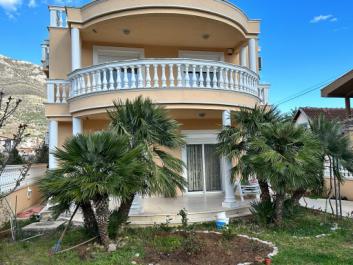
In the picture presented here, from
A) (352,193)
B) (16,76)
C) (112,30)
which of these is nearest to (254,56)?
(112,30)

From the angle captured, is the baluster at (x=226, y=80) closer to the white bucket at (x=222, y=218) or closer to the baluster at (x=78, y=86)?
the white bucket at (x=222, y=218)

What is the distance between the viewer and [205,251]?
279 inches

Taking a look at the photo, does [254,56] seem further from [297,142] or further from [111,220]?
[111,220]

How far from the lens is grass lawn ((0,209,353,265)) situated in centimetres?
681

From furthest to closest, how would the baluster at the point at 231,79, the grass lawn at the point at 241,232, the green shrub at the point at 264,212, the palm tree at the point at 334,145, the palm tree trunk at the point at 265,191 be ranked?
the baluster at the point at 231,79 → the palm tree at the point at 334,145 → the palm tree trunk at the point at 265,191 → the green shrub at the point at 264,212 → the grass lawn at the point at 241,232

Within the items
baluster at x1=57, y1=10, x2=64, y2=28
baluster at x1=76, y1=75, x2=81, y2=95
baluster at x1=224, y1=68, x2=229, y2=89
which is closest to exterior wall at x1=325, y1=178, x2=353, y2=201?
baluster at x1=224, y1=68, x2=229, y2=89

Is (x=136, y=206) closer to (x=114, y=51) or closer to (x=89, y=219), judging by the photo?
(x=89, y=219)

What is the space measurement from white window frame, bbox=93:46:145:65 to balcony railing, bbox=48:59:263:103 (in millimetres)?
2294

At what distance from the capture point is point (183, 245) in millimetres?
7309

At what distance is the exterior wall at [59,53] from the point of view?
44.9 feet

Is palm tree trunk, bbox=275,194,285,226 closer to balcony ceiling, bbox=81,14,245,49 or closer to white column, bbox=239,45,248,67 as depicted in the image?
balcony ceiling, bbox=81,14,245,49

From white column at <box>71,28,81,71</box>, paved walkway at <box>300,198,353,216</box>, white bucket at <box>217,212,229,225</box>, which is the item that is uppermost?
white column at <box>71,28,81,71</box>

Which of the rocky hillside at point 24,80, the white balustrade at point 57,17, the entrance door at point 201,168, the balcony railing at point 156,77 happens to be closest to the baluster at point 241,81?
the balcony railing at point 156,77

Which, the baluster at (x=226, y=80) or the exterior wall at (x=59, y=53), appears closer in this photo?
the baluster at (x=226, y=80)
